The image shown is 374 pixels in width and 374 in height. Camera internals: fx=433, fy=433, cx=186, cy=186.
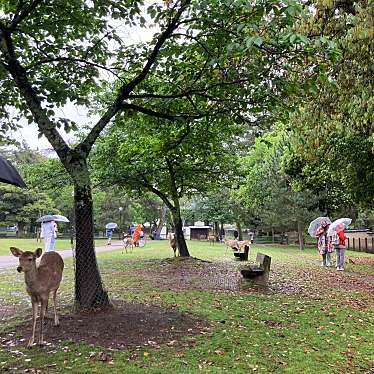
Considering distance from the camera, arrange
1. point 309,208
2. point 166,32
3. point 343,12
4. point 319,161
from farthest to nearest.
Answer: point 309,208, point 319,161, point 343,12, point 166,32

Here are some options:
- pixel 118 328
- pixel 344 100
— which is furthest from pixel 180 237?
pixel 118 328

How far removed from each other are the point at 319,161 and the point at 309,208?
44.4ft

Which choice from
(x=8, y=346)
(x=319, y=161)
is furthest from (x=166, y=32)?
(x=319, y=161)

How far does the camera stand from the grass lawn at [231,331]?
500cm

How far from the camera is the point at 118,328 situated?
6.22 meters

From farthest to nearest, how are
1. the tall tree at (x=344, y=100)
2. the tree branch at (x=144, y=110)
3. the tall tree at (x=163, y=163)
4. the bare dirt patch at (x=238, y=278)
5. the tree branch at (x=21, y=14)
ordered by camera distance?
the tall tree at (x=163, y=163), the bare dirt patch at (x=238, y=278), the tall tree at (x=344, y=100), the tree branch at (x=144, y=110), the tree branch at (x=21, y=14)

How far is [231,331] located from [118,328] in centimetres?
167

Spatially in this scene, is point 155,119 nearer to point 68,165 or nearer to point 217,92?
point 217,92

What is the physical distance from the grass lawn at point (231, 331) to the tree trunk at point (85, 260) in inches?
26.3

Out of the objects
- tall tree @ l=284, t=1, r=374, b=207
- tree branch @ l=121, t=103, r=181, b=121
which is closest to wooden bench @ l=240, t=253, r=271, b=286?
tall tree @ l=284, t=1, r=374, b=207

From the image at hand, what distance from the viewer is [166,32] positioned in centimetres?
701

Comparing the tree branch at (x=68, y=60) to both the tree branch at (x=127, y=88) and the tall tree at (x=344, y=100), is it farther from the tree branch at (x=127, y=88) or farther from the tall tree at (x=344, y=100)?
the tall tree at (x=344, y=100)

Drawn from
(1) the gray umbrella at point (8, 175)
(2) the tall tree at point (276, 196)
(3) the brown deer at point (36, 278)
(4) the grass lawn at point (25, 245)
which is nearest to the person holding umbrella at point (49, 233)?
(4) the grass lawn at point (25, 245)

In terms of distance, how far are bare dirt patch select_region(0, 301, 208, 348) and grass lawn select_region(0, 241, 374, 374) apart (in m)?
0.12
